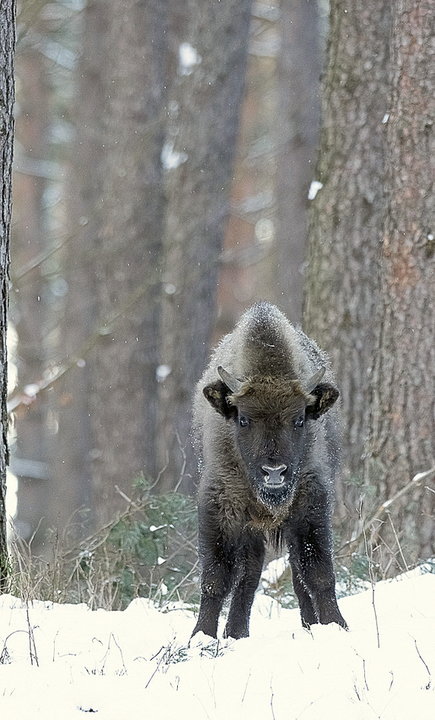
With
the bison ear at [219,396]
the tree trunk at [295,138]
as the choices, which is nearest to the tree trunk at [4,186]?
the bison ear at [219,396]

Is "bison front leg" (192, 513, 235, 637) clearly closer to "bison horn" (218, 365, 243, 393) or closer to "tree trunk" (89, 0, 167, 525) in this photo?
"bison horn" (218, 365, 243, 393)

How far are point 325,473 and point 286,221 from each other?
12982 millimetres

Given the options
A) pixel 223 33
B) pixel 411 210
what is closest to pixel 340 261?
pixel 411 210

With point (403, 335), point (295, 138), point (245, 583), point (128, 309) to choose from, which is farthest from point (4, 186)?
point (295, 138)

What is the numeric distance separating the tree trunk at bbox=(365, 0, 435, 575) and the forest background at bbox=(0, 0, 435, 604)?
0.01m

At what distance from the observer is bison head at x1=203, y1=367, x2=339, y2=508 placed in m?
6.48

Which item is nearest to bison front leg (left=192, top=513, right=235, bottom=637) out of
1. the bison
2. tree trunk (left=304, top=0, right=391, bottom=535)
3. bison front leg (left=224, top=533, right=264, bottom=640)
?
the bison

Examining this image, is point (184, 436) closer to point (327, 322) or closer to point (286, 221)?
point (327, 322)

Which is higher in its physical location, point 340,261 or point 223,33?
point 223,33

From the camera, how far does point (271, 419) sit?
261 inches

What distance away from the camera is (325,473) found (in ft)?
23.0

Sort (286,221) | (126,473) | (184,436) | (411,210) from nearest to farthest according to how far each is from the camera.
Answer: (411,210) < (184,436) < (126,473) < (286,221)

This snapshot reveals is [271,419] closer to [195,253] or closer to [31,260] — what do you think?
[195,253]

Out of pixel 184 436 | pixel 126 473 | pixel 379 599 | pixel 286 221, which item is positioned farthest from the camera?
pixel 286 221
